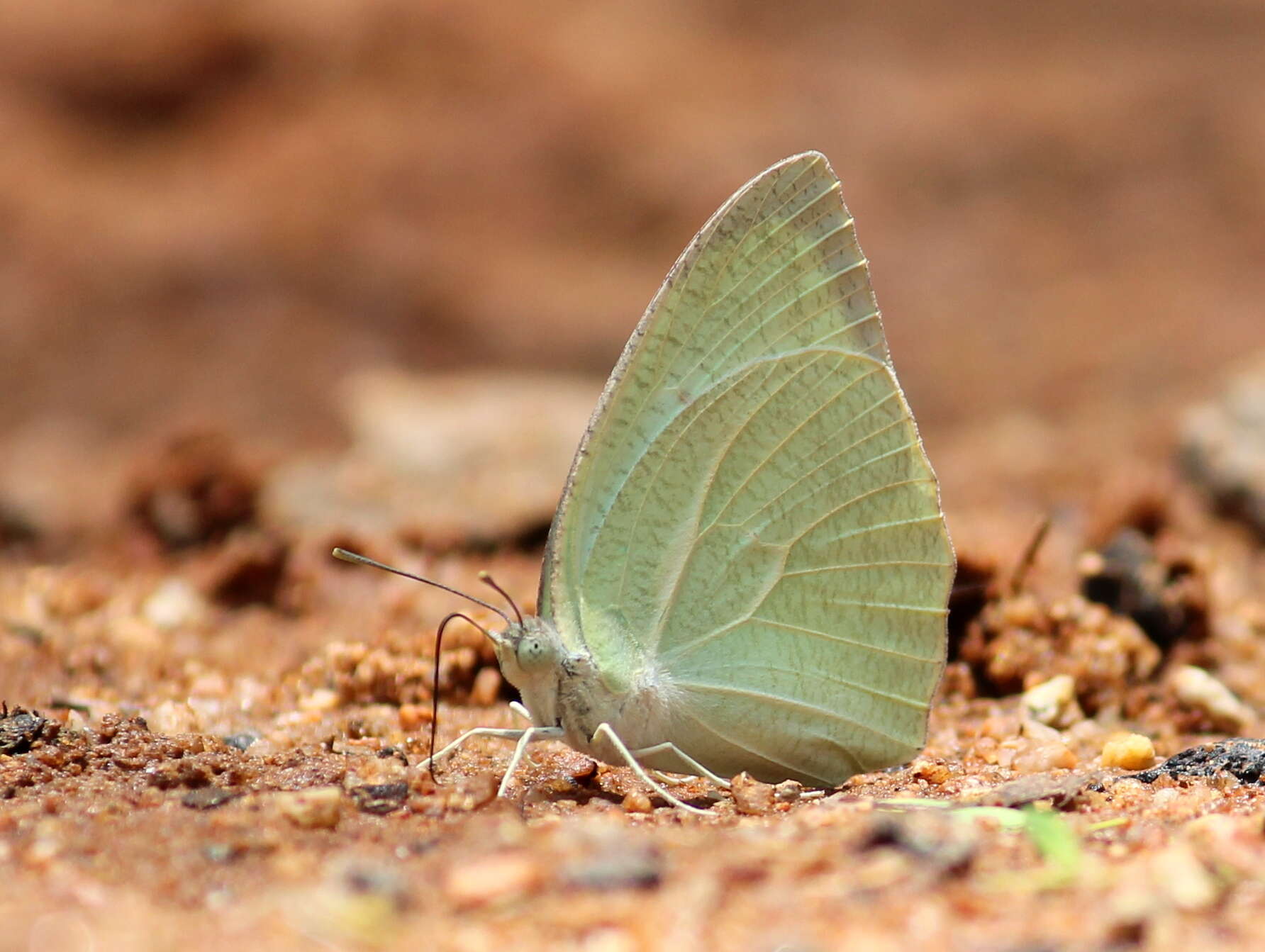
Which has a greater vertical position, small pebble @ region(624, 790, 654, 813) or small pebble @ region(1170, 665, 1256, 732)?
small pebble @ region(1170, 665, 1256, 732)

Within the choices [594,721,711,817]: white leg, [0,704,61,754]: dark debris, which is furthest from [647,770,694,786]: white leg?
[0,704,61,754]: dark debris

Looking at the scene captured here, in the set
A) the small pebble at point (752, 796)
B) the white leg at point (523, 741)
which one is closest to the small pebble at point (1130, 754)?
the small pebble at point (752, 796)

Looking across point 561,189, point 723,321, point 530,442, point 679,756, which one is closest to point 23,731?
point 679,756

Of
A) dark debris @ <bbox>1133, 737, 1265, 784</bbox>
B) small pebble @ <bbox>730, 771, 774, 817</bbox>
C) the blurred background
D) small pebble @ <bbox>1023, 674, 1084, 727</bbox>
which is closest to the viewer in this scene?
small pebble @ <bbox>730, 771, 774, 817</bbox>

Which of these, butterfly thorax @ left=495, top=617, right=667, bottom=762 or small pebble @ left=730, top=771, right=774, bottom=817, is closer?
small pebble @ left=730, top=771, right=774, bottom=817

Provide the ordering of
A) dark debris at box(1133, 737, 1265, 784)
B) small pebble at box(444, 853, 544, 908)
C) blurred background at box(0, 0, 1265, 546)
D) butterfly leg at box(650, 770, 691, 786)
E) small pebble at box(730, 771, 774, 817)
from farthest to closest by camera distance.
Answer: blurred background at box(0, 0, 1265, 546), butterfly leg at box(650, 770, 691, 786), dark debris at box(1133, 737, 1265, 784), small pebble at box(730, 771, 774, 817), small pebble at box(444, 853, 544, 908)

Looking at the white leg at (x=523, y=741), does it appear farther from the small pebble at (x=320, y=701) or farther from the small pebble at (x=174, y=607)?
the small pebble at (x=174, y=607)

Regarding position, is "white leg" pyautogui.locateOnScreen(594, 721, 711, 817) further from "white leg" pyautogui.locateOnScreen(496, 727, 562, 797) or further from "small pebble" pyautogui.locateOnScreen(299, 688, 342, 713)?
"small pebble" pyautogui.locateOnScreen(299, 688, 342, 713)
